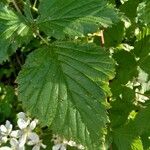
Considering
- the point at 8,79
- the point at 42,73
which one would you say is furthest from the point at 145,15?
the point at 8,79

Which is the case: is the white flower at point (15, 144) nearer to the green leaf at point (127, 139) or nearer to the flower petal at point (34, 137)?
the flower petal at point (34, 137)

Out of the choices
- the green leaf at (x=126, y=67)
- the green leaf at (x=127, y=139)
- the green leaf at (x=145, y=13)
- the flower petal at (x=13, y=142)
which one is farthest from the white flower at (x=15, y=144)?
the green leaf at (x=145, y=13)

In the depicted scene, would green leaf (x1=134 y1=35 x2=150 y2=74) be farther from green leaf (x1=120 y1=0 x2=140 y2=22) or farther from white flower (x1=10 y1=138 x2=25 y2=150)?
white flower (x1=10 y1=138 x2=25 y2=150)

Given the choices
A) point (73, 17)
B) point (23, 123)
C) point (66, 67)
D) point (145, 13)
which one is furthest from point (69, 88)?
point (23, 123)

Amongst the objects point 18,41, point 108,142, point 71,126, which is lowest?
point 108,142

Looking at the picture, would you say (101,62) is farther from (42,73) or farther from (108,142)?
(108,142)

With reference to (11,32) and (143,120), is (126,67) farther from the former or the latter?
(11,32)
